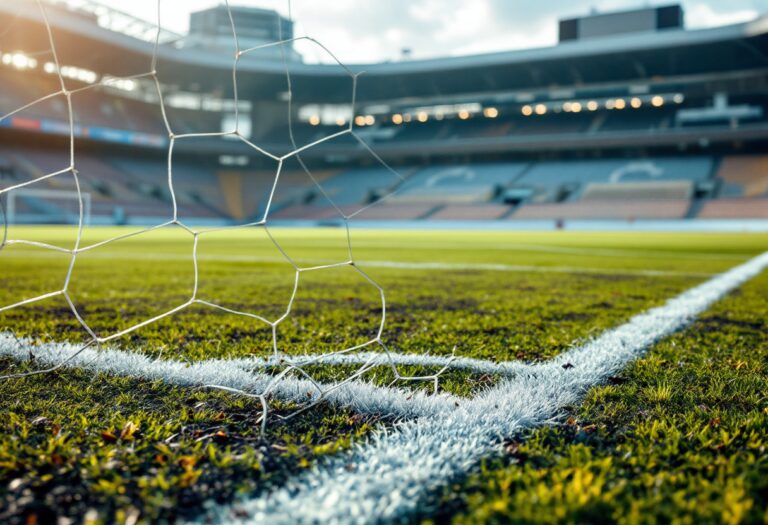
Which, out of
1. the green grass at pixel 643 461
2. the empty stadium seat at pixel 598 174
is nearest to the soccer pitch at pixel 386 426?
the green grass at pixel 643 461

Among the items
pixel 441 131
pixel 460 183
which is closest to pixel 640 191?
pixel 460 183

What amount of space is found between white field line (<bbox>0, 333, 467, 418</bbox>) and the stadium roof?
71.0 ft

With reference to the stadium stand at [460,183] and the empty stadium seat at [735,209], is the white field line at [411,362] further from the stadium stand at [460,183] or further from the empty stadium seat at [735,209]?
the stadium stand at [460,183]

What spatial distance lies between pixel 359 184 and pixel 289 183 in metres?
4.11

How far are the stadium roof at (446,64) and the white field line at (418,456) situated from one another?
21.9 m

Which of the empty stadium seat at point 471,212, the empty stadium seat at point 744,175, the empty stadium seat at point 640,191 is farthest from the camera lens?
the empty stadium seat at point 471,212

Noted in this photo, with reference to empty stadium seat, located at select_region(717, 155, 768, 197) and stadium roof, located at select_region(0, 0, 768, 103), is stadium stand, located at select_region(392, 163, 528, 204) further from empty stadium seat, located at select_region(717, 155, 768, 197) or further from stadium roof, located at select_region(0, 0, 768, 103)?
empty stadium seat, located at select_region(717, 155, 768, 197)

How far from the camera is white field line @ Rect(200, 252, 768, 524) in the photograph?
0.78 meters

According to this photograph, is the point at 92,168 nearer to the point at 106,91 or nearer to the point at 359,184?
the point at 106,91

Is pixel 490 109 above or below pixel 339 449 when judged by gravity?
above

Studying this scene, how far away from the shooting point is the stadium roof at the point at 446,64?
80.2 ft

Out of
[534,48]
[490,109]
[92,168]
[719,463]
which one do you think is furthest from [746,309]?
[490,109]

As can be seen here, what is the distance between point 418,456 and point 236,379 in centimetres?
61

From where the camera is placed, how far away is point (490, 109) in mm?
33844
